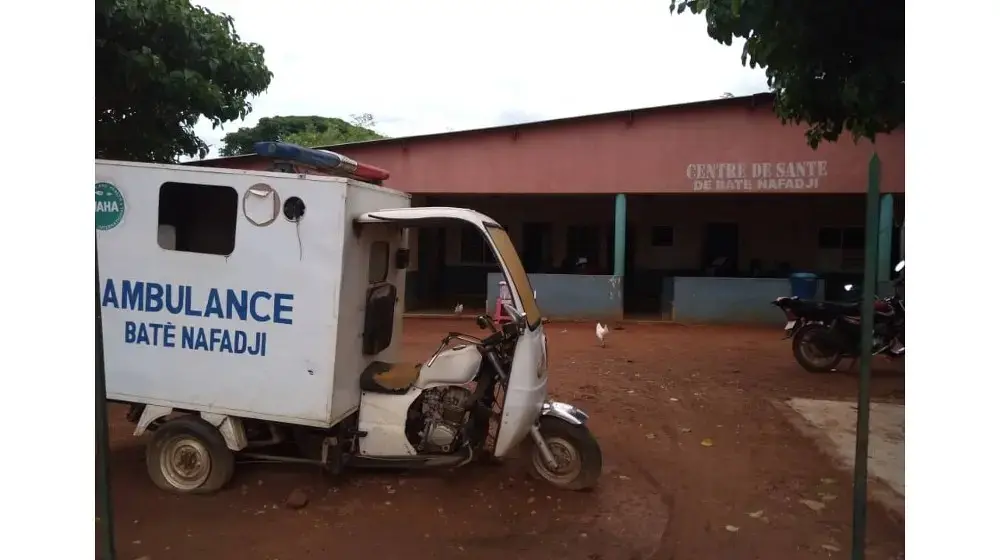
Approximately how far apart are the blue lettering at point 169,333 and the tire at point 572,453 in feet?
7.84

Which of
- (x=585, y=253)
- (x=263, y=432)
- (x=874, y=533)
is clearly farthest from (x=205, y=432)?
(x=585, y=253)

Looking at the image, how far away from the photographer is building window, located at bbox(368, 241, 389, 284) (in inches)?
176

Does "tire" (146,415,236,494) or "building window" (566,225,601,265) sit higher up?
"building window" (566,225,601,265)

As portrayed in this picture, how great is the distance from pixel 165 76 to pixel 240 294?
3.17m

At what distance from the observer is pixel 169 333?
4148 millimetres

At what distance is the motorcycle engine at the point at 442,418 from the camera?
4.32 meters

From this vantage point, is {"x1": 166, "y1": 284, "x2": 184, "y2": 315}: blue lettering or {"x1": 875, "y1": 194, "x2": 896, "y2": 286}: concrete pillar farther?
{"x1": 875, "y1": 194, "x2": 896, "y2": 286}: concrete pillar

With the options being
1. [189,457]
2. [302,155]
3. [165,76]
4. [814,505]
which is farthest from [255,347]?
[814,505]

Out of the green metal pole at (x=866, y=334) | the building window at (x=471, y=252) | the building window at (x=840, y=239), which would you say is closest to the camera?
the green metal pole at (x=866, y=334)

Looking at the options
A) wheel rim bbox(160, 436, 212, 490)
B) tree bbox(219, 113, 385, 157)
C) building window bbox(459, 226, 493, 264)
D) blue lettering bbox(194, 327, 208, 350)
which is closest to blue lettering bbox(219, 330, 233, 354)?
blue lettering bbox(194, 327, 208, 350)

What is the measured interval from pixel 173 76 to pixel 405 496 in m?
4.41

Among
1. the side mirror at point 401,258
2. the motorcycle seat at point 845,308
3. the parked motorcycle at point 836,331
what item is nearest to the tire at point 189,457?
the side mirror at point 401,258

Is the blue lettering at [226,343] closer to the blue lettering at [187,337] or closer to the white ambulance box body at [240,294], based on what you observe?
the white ambulance box body at [240,294]

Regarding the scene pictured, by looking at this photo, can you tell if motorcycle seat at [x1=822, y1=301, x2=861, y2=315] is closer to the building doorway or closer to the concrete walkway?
the concrete walkway
